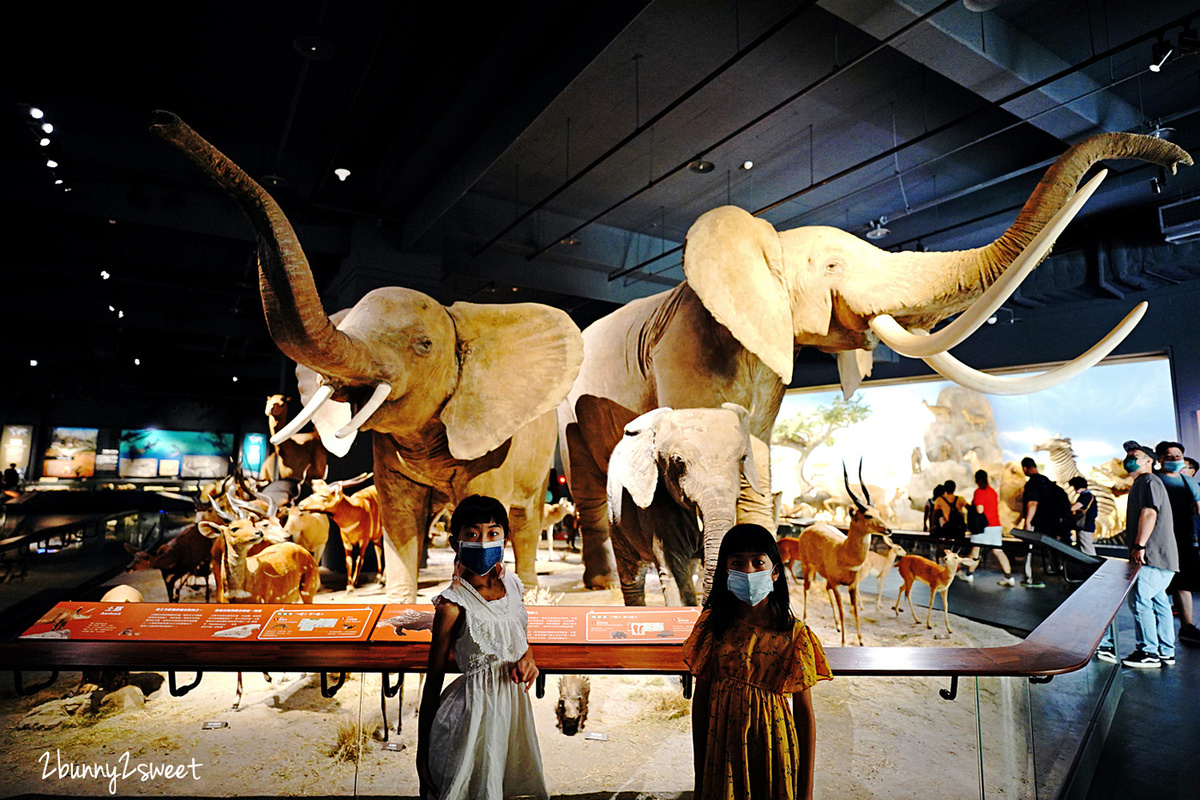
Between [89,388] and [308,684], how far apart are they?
17.4 m

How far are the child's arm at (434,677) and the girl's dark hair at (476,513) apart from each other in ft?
0.62

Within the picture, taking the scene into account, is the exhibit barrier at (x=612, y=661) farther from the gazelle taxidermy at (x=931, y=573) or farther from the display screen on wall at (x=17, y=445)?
the display screen on wall at (x=17, y=445)

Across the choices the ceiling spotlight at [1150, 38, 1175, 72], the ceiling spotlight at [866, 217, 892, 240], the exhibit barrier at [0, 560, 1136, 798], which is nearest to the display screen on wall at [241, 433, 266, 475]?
the ceiling spotlight at [866, 217, 892, 240]

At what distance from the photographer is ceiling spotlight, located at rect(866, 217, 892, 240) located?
9297 mm

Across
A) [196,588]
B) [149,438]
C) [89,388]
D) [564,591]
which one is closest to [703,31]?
[564,591]

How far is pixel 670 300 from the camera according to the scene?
411cm

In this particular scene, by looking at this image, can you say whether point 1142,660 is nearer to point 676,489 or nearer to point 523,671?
point 676,489

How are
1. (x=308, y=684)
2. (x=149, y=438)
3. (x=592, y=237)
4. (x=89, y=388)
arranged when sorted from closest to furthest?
(x=308, y=684) < (x=592, y=237) < (x=89, y=388) < (x=149, y=438)

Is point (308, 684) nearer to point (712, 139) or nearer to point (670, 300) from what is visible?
point (670, 300)

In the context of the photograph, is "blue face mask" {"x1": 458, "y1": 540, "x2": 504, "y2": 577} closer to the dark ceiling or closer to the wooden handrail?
the wooden handrail

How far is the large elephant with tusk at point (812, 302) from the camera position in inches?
124

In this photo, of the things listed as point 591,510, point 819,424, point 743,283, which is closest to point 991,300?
point 743,283

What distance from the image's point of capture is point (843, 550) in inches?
182

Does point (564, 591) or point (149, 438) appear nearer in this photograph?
point (564, 591)
